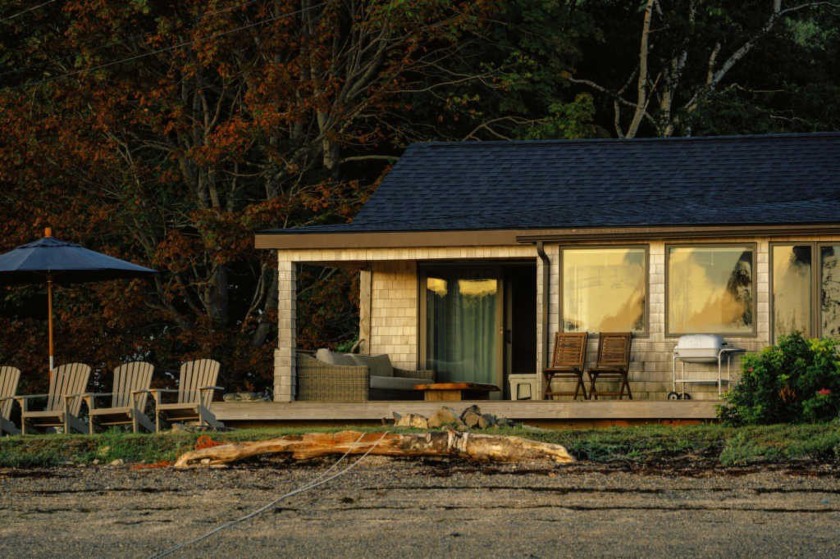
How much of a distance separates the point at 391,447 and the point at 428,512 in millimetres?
3117

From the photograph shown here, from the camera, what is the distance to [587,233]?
1725 centimetres

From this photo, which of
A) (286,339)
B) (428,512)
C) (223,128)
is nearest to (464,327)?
(286,339)

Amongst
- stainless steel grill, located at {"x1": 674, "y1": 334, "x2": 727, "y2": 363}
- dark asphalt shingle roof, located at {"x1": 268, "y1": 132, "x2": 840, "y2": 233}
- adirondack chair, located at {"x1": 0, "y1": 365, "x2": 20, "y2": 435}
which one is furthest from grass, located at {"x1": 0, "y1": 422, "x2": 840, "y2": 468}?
dark asphalt shingle roof, located at {"x1": 268, "y1": 132, "x2": 840, "y2": 233}

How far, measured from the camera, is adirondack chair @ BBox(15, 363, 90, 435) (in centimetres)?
1636

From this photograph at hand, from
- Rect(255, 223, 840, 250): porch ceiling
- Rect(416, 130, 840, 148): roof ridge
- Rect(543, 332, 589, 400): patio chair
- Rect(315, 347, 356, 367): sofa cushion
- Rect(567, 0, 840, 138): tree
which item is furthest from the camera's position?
Rect(567, 0, 840, 138): tree

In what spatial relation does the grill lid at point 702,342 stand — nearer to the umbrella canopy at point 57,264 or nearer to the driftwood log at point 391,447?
the driftwood log at point 391,447

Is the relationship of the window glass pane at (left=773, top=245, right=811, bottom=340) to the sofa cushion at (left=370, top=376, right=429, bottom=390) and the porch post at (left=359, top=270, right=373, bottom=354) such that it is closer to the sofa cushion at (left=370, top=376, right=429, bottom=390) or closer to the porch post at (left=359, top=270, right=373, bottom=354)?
the sofa cushion at (left=370, top=376, right=429, bottom=390)

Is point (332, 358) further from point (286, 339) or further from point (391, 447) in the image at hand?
point (391, 447)

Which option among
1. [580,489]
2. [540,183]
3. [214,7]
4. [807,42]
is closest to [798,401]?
[580,489]

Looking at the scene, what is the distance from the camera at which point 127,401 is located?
55.7 ft

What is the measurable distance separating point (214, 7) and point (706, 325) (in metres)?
10.4

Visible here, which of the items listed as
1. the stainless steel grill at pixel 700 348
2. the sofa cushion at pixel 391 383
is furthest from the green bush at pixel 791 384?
the sofa cushion at pixel 391 383

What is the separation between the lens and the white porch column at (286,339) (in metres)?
17.8

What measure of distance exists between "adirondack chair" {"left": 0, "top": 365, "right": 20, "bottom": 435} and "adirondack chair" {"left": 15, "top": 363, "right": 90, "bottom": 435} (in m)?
0.15
